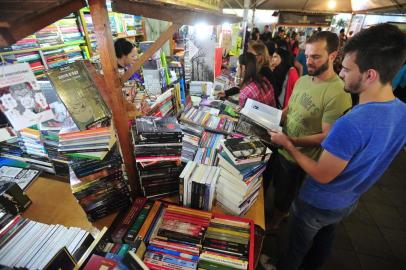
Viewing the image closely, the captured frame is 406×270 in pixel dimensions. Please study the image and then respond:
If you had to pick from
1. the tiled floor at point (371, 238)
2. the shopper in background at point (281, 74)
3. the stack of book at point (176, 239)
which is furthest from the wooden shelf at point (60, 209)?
the shopper in background at point (281, 74)

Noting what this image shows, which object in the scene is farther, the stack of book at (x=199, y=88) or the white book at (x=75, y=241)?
the stack of book at (x=199, y=88)

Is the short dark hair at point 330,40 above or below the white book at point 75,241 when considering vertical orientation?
above

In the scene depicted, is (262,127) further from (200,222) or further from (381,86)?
(200,222)

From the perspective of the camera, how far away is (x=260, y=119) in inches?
73.0

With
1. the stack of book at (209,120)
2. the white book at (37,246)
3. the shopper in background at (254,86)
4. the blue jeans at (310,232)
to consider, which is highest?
the shopper in background at (254,86)

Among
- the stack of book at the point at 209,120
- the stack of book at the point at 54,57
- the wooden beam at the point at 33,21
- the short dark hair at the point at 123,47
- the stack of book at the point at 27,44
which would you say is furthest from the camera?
the stack of book at the point at 54,57

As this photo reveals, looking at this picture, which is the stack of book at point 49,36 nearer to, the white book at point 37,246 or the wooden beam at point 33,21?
the wooden beam at point 33,21

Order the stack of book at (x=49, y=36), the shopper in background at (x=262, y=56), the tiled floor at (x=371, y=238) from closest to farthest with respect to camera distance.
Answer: the tiled floor at (x=371, y=238) < the shopper in background at (x=262, y=56) < the stack of book at (x=49, y=36)

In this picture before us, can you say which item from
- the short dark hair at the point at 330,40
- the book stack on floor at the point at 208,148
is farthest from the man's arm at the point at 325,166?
the short dark hair at the point at 330,40

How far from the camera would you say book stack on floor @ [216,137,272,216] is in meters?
1.37

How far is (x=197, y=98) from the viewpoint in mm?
2922

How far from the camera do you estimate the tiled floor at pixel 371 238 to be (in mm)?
2248

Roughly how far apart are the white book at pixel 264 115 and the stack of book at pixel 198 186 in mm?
671

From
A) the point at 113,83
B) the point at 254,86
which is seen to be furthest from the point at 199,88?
the point at 113,83
